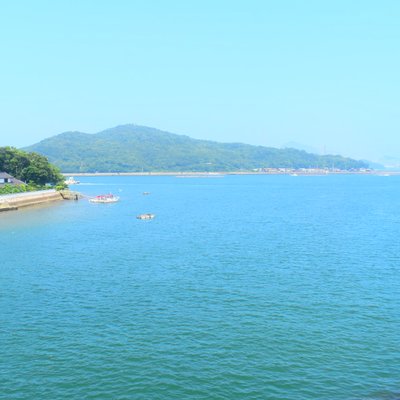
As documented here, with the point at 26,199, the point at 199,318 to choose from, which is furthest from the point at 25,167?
the point at 199,318

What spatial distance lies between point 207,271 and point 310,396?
71.4ft

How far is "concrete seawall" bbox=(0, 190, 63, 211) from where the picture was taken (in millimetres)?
90625

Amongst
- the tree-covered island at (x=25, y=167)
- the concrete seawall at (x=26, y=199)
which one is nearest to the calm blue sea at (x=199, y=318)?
the concrete seawall at (x=26, y=199)

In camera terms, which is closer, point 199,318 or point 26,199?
point 199,318

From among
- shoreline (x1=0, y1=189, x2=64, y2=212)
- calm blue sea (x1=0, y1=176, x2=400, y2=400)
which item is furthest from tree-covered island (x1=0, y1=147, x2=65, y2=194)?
calm blue sea (x1=0, y1=176, x2=400, y2=400)

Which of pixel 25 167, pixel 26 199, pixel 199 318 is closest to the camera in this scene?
pixel 199 318

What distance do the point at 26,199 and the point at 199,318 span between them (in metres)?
80.2

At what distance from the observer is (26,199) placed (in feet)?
329

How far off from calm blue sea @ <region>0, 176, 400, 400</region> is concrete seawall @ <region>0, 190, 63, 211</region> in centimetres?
3318

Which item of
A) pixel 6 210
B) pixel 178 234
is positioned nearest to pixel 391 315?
pixel 178 234

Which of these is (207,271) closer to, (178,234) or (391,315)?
(391,315)

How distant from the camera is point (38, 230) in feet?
218

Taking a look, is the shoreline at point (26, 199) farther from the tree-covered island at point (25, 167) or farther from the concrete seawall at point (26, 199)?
the tree-covered island at point (25, 167)

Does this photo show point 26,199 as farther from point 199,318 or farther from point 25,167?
point 199,318
